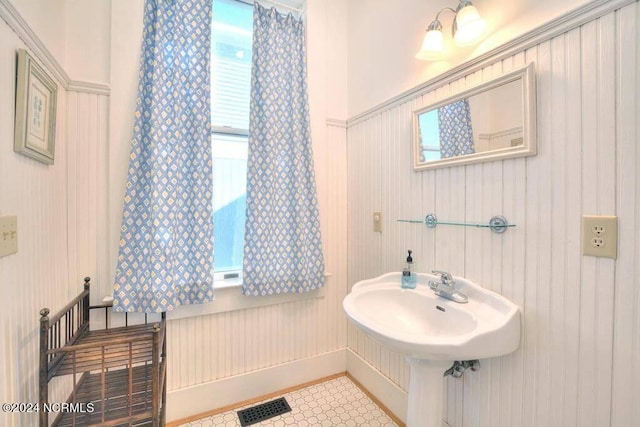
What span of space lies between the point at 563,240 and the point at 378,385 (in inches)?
54.3

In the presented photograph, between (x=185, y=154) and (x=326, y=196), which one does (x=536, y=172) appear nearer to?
(x=326, y=196)

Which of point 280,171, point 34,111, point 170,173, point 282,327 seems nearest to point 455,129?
point 280,171

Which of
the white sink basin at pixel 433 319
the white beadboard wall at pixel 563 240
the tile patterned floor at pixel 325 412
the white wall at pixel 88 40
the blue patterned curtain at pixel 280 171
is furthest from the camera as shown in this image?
the blue patterned curtain at pixel 280 171

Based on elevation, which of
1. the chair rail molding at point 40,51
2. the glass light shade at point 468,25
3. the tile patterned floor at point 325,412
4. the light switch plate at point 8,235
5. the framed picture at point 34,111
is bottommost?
the tile patterned floor at point 325,412

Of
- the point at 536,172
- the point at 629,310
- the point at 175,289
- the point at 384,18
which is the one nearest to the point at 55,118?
the point at 175,289

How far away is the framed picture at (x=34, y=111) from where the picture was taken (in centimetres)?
94

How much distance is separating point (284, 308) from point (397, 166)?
118cm

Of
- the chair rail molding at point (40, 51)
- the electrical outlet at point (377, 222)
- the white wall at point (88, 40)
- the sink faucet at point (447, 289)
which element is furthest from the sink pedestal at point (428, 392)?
the white wall at point (88, 40)

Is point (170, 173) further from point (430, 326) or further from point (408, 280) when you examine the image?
point (430, 326)

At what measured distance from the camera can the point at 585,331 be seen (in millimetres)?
896

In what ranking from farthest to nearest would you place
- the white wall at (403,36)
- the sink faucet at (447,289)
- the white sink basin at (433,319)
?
the sink faucet at (447,289)
the white wall at (403,36)
the white sink basin at (433,319)

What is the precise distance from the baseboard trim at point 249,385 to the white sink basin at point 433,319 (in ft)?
2.93

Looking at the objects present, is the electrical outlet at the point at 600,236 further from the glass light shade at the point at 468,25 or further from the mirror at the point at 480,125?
the glass light shade at the point at 468,25

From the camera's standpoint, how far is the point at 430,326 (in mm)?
1273
